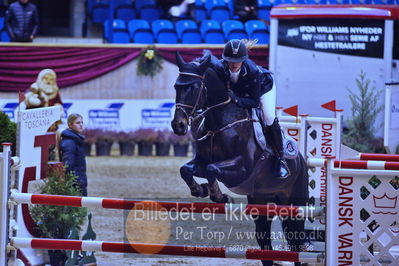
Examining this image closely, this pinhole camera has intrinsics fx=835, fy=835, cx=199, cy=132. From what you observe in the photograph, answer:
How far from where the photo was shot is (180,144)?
15086mm

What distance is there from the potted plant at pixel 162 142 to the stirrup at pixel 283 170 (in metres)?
8.14

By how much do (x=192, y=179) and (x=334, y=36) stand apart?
352 inches

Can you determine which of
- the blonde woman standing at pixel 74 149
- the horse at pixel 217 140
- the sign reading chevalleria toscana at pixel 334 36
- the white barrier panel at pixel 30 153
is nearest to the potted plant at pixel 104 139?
the sign reading chevalleria toscana at pixel 334 36

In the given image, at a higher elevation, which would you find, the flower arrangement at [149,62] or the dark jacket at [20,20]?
the dark jacket at [20,20]

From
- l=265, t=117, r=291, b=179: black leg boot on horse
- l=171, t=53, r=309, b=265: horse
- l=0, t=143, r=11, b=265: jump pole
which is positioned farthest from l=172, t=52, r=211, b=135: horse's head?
l=0, t=143, r=11, b=265: jump pole

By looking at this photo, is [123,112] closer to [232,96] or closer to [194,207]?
[232,96]

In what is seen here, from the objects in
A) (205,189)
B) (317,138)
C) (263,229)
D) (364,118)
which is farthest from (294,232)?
(364,118)

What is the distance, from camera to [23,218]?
6688mm

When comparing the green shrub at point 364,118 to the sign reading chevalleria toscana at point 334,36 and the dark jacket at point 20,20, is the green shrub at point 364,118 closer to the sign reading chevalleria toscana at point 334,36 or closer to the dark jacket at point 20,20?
the sign reading chevalleria toscana at point 334,36

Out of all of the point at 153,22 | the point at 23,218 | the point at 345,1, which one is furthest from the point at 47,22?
the point at 23,218

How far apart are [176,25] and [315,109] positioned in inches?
163

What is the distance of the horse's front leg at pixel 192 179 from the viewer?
6105 millimetres

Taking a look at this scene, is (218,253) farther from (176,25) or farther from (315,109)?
(176,25)

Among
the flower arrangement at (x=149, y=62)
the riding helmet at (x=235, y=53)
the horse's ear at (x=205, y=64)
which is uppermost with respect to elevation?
the flower arrangement at (x=149, y=62)
